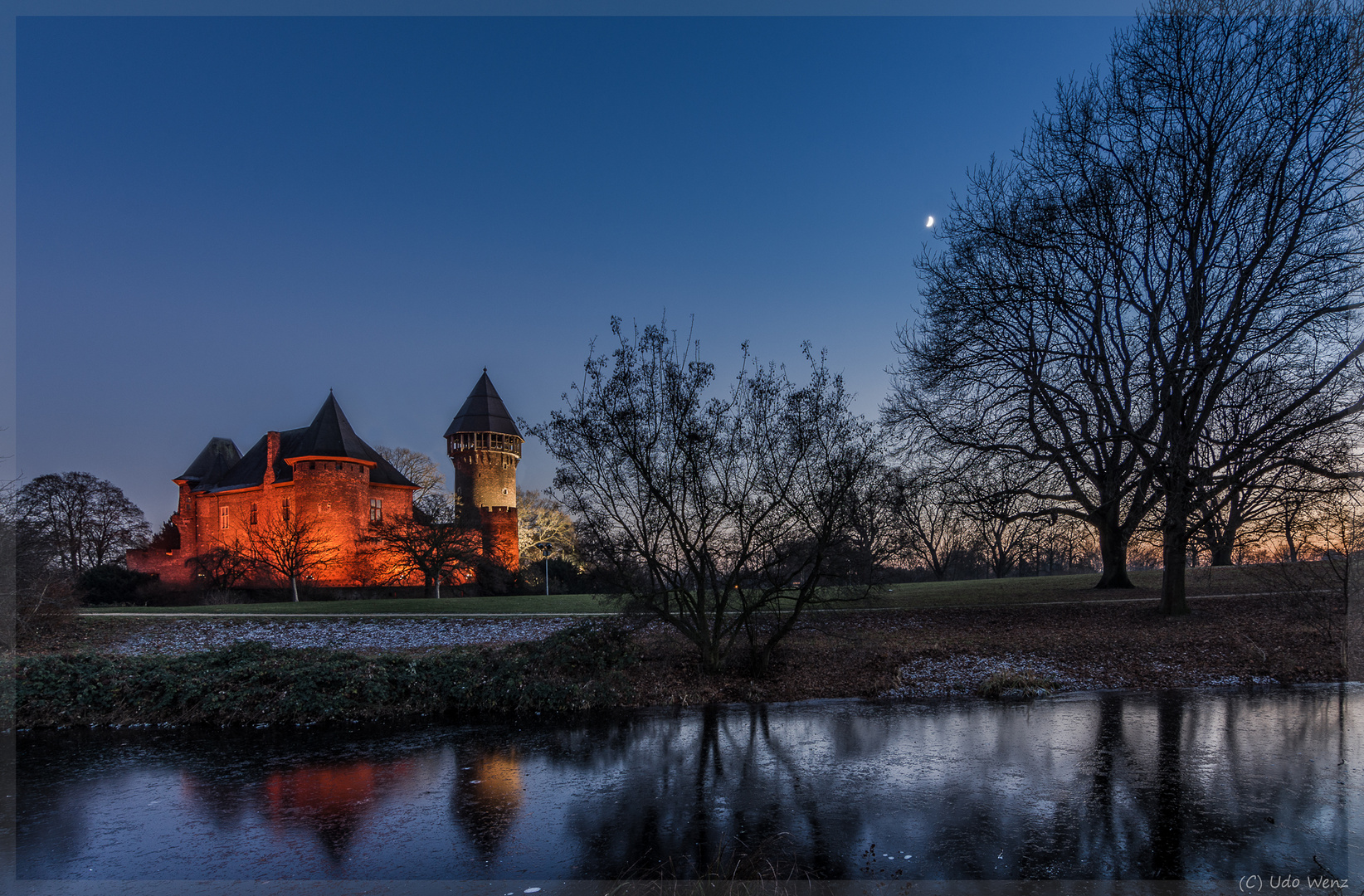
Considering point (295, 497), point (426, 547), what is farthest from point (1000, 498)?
point (295, 497)

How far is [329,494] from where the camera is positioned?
4091 centimetres

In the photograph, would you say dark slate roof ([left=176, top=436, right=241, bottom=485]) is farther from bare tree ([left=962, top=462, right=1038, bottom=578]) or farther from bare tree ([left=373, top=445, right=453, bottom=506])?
bare tree ([left=962, top=462, right=1038, bottom=578])

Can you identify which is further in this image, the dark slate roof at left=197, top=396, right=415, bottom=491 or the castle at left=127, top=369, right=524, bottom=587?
the dark slate roof at left=197, top=396, right=415, bottom=491

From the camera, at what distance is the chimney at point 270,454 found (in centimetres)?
4306

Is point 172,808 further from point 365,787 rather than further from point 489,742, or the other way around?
point 489,742

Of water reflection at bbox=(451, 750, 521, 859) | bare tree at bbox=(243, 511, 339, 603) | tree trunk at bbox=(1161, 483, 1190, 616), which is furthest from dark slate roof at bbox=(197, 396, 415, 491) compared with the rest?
tree trunk at bbox=(1161, 483, 1190, 616)

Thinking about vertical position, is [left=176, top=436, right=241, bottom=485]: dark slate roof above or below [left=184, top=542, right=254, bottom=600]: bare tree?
above

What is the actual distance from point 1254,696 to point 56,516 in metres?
59.8

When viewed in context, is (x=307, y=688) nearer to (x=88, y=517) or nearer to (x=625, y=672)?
(x=625, y=672)

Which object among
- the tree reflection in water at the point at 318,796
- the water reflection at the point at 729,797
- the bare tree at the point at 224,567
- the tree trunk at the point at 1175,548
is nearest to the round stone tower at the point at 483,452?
the bare tree at the point at 224,567

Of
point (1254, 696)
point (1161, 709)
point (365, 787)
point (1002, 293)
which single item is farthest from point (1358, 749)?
point (1002, 293)

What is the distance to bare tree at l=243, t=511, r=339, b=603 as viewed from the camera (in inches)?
1470

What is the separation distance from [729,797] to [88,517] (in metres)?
57.9

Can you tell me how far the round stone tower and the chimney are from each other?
38.8 feet
